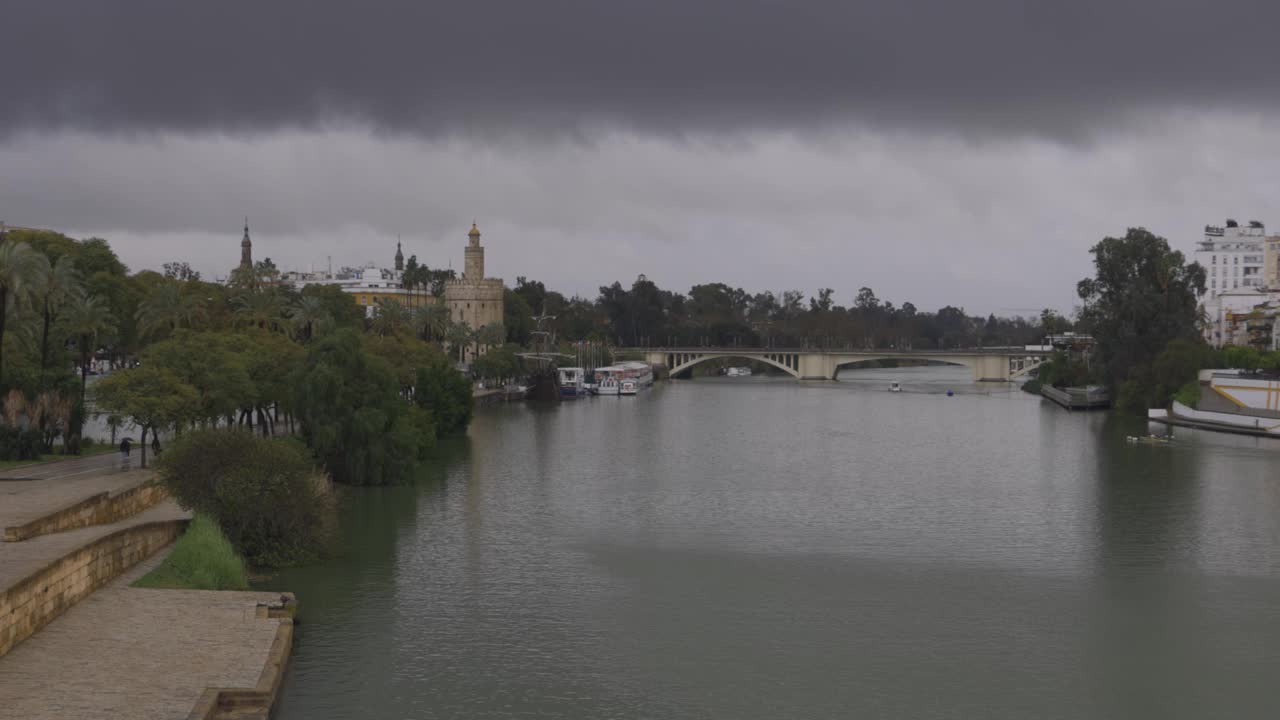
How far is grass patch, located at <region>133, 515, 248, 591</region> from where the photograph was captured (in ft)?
91.7

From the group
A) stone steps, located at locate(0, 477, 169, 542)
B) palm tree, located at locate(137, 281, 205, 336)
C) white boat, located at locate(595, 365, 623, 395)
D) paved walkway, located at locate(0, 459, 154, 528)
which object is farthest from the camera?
white boat, located at locate(595, 365, 623, 395)

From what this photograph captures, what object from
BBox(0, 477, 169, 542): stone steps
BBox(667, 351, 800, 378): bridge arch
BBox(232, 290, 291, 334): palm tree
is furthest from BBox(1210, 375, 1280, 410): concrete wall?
BBox(667, 351, 800, 378): bridge arch

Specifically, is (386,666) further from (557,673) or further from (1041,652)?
(1041,652)

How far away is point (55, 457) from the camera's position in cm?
4366

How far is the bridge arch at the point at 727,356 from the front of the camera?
169 m

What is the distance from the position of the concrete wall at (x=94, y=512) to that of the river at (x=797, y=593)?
4519mm

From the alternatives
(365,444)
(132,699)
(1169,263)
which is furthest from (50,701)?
(1169,263)

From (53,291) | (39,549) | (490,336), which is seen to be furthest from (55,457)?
(490,336)

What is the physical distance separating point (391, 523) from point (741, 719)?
20411 millimetres

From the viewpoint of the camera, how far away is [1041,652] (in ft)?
88.7

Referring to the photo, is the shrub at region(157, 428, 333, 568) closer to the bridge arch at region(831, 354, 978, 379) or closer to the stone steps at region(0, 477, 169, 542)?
the stone steps at region(0, 477, 169, 542)

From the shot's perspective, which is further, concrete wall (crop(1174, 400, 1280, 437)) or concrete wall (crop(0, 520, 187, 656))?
concrete wall (crop(1174, 400, 1280, 437))

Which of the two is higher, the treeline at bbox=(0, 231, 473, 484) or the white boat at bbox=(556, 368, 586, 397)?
the treeline at bbox=(0, 231, 473, 484)

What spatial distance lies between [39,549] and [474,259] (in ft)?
448
